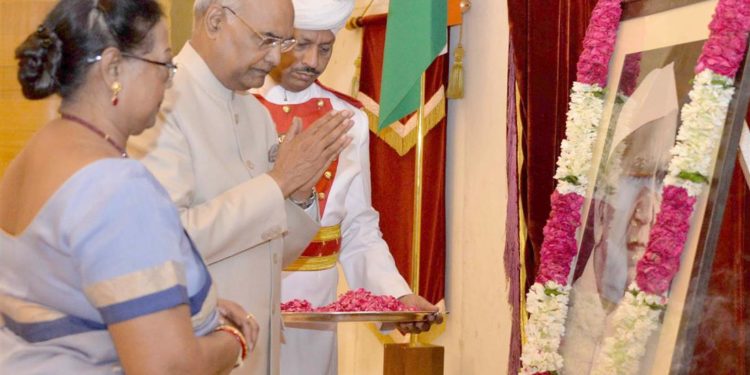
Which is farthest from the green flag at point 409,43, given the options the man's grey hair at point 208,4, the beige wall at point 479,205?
the man's grey hair at point 208,4

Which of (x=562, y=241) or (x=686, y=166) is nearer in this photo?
(x=686, y=166)

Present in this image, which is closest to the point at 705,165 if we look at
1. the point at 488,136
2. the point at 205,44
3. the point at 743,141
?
the point at 743,141

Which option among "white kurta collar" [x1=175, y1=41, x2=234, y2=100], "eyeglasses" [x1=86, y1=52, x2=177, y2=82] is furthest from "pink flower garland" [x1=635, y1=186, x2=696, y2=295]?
"eyeglasses" [x1=86, y1=52, x2=177, y2=82]

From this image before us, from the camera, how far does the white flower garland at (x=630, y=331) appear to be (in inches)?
113

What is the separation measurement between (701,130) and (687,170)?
115 mm

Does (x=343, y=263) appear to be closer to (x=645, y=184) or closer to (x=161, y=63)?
(x=645, y=184)

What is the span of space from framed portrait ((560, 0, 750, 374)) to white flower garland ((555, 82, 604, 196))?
0.03 metres

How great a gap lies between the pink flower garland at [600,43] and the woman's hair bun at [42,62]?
2.24 m

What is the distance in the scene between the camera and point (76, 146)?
5.53 ft

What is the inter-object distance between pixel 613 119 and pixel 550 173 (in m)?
0.88

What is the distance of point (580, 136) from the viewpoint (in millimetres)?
3600

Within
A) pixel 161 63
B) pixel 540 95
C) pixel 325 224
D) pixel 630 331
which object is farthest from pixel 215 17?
pixel 540 95

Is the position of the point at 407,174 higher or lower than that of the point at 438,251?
higher

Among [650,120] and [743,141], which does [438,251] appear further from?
[743,141]
